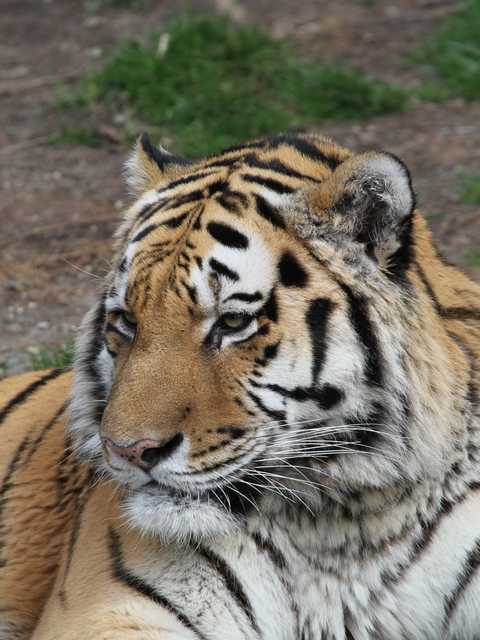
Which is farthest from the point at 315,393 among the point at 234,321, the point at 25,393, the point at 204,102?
the point at 204,102

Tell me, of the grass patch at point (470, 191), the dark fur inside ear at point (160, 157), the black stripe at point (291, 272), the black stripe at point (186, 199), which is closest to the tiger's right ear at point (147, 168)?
the dark fur inside ear at point (160, 157)

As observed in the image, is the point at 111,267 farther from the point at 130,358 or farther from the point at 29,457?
the point at 29,457

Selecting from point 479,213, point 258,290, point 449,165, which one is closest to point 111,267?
point 258,290

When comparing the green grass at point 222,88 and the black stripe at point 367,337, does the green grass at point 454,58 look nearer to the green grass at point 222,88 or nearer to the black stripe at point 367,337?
the green grass at point 222,88

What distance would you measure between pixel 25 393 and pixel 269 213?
3.55ft

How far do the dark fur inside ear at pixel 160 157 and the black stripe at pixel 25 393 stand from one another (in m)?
0.69

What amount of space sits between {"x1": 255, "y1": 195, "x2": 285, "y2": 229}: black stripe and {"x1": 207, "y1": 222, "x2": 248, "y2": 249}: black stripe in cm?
7

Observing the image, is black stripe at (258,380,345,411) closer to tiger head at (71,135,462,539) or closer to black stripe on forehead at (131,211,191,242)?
tiger head at (71,135,462,539)

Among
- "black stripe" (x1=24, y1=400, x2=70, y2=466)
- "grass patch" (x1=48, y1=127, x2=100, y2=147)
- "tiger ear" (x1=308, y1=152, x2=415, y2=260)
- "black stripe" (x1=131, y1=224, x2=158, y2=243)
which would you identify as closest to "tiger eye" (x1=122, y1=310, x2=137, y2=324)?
"black stripe" (x1=131, y1=224, x2=158, y2=243)

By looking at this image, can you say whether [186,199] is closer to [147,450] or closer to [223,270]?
[223,270]

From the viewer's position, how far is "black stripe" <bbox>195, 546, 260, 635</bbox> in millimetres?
2268

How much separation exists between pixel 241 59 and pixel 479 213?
190 cm

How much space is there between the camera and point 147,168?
2582 millimetres

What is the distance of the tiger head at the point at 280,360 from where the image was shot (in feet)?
6.86
